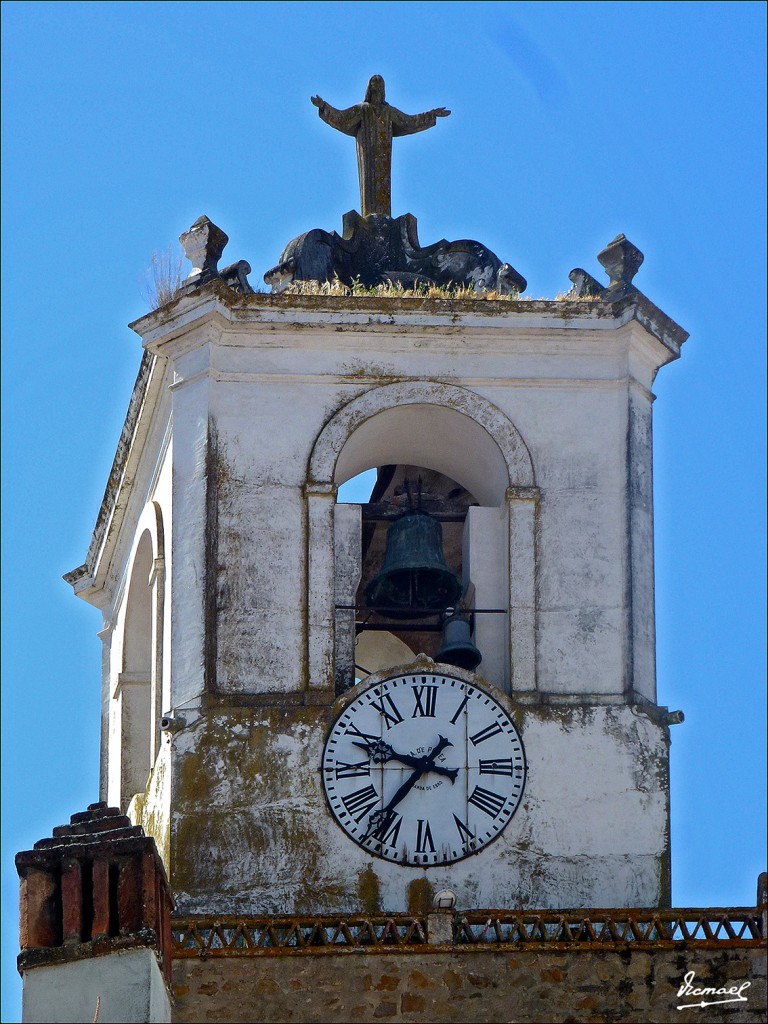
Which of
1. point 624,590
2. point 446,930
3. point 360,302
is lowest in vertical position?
point 446,930

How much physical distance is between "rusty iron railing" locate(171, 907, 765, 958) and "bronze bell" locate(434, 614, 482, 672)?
8.54 feet

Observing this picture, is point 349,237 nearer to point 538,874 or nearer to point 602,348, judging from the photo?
point 602,348

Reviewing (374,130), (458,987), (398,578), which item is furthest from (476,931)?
(374,130)

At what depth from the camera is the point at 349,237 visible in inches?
1407

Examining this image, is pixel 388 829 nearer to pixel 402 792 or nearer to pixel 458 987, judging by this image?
pixel 402 792

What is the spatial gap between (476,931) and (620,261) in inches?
233

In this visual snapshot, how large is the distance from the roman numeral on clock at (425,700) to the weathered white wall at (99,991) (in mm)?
3733

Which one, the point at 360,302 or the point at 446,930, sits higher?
the point at 360,302

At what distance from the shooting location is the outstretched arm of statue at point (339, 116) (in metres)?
36.3

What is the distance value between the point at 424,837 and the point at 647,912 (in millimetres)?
1804

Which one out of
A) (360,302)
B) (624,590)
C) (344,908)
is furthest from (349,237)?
(344,908)

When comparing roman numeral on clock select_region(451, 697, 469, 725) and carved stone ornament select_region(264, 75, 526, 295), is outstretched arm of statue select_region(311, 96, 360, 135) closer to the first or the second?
carved stone ornament select_region(264, 75, 526, 295)

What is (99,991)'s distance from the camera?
97.8ft

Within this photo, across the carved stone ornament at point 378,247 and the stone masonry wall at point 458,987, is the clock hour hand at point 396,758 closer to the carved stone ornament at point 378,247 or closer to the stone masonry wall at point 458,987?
the stone masonry wall at point 458,987
